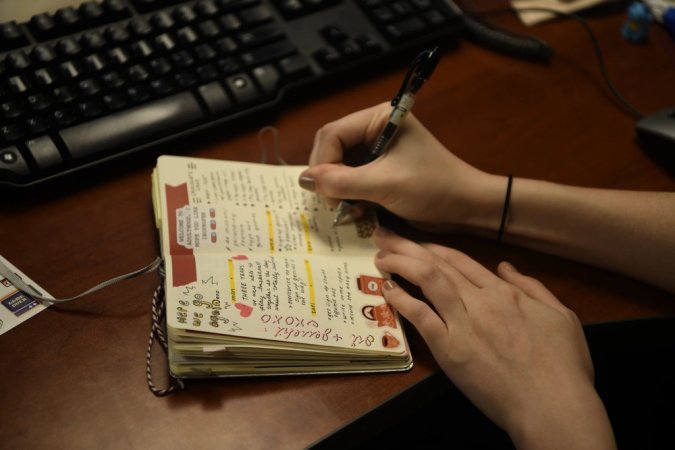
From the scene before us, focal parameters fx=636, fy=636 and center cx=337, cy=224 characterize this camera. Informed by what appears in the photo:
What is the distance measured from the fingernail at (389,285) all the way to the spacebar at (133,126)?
0.87ft

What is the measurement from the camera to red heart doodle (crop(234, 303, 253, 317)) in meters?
0.51

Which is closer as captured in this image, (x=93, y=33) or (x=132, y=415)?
(x=132, y=415)

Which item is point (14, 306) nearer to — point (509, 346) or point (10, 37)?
point (10, 37)

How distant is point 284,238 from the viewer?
0.59 metres

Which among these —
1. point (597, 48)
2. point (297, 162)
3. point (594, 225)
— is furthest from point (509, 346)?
point (597, 48)

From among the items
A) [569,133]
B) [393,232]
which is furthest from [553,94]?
[393,232]

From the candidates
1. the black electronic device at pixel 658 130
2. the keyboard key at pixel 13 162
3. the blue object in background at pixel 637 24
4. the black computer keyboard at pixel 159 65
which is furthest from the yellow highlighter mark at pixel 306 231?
the blue object in background at pixel 637 24

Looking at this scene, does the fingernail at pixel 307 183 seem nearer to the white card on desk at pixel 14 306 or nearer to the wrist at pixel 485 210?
the wrist at pixel 485 210

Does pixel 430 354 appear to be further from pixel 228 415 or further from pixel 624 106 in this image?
pixel 624 106

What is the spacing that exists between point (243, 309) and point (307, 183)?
0.51ft

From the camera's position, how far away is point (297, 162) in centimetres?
68

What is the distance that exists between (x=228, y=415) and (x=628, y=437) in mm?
752

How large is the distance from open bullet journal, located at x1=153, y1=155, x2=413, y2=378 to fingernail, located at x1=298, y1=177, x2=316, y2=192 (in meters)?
0.02

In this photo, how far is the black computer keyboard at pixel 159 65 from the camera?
Answer: 0.61m
